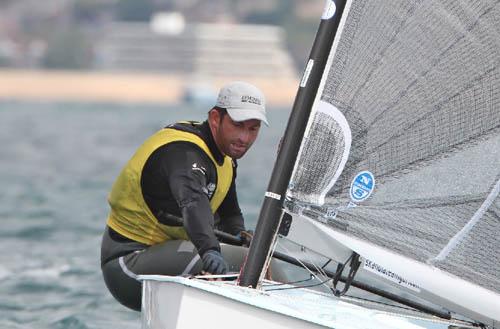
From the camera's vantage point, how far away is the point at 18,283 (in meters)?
6.20

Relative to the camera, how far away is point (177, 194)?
139 inches

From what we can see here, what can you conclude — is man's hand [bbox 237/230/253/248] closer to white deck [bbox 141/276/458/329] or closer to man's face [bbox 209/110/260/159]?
man's face [bbox 209/110/260/159]

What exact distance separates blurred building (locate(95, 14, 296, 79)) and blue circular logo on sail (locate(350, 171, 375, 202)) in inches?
2626

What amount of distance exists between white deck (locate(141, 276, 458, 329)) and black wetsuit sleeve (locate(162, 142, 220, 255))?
0.65 ft

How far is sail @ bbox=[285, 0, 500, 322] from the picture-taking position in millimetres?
3408

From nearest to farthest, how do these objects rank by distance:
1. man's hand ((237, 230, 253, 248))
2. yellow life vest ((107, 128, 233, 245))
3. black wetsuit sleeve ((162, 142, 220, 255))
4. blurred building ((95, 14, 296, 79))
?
black wetsuit sleeve ((162, 142, 220, 255))
yellow life vest ((107, 128, 233, 245))
man's hand ((237, 230, 253, 248))
blurred building ((95, 14, 296, 79))

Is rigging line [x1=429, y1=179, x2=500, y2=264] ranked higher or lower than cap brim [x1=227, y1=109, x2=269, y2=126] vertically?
lower

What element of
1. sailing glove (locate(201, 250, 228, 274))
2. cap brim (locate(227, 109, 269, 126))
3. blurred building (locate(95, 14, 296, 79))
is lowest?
sailing glove (locate(201, 250, 228, 274))

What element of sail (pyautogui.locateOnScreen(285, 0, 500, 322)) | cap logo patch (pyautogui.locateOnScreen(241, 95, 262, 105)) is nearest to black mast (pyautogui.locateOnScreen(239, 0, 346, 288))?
sail (pyautogui.locateOnScreen(285, 0, 500, 322))

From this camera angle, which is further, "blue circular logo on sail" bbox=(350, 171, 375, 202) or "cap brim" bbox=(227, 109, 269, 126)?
"cap brim" bbox=(227, 109, 269, 126)

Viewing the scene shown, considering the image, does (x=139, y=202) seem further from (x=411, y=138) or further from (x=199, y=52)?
(x=199, y=52)

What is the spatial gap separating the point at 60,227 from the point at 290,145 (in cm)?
592

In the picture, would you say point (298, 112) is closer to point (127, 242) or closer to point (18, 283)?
point (127, 242)

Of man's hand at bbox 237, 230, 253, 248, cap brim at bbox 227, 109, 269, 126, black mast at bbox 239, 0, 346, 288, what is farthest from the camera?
man's hand at bbox 237, 230, 253, 248
